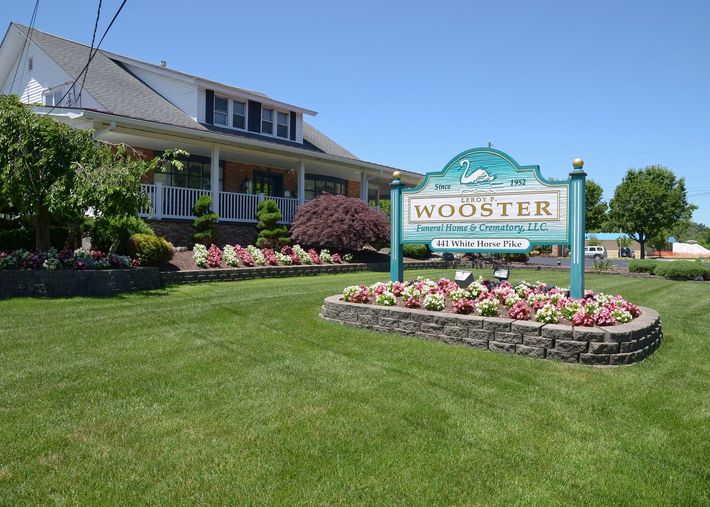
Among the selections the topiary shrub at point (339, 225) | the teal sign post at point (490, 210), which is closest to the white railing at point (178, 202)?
the topiary shrub at point (339, 225)

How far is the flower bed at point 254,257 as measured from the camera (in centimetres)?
1397

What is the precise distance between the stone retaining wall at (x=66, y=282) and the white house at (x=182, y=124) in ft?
18.6

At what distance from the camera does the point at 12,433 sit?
3809 mm

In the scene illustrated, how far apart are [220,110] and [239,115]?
0.89m

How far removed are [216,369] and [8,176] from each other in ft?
23.5

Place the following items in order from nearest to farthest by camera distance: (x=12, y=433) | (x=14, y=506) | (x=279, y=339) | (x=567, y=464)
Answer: (x=14, y=506)
(x=567, y=464)
(x=12, y=433)
(x=279, y=339)

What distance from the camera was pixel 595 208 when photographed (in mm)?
56844

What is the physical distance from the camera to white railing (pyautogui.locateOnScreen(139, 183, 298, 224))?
53.5ft

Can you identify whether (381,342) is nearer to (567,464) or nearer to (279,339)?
(279,339)

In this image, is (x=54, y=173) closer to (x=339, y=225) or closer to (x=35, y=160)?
(x=35, y=160)

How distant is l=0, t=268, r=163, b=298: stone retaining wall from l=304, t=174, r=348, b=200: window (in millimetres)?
15241

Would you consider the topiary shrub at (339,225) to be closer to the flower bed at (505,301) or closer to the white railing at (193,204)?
the white railing at (193,204)

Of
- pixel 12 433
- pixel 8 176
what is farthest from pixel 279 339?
pixel 8 176

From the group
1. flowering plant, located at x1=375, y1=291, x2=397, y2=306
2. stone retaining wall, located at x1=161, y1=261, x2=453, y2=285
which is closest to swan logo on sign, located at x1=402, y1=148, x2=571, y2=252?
flowering plant, located at x1=375, y1=291, x2=397, y2=306
